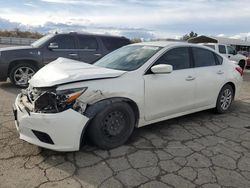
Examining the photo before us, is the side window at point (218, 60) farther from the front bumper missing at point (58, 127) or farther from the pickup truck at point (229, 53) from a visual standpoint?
the pickup truck at point (229, 53)

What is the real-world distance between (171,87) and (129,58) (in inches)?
34.4

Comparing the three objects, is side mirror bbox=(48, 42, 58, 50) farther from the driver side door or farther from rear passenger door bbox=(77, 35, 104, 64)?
the driver side door

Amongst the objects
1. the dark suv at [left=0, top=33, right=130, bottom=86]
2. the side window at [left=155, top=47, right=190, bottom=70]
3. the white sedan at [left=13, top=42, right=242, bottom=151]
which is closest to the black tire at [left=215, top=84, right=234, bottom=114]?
the white sedan at [left=13, top=42, right=242, bottom=151]

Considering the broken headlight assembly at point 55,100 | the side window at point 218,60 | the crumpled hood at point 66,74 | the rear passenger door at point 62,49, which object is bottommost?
the broken headlight assembly at point 55,100

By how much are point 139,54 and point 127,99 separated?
1.09 meters

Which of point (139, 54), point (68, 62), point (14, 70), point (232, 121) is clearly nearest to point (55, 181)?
point (68, 62)

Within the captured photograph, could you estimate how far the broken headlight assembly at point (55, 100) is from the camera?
137 inches

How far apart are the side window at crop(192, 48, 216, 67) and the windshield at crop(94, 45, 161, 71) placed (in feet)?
3.15

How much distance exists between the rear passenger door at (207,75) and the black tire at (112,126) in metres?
1.71

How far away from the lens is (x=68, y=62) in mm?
4719

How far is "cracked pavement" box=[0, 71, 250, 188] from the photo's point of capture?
125 inches

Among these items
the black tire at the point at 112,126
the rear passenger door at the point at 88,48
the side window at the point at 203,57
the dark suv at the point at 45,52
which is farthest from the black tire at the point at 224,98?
the dark suv at the point at 45,52

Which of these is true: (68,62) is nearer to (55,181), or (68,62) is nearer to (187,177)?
(55,181)

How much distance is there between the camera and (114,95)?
3854 mm
